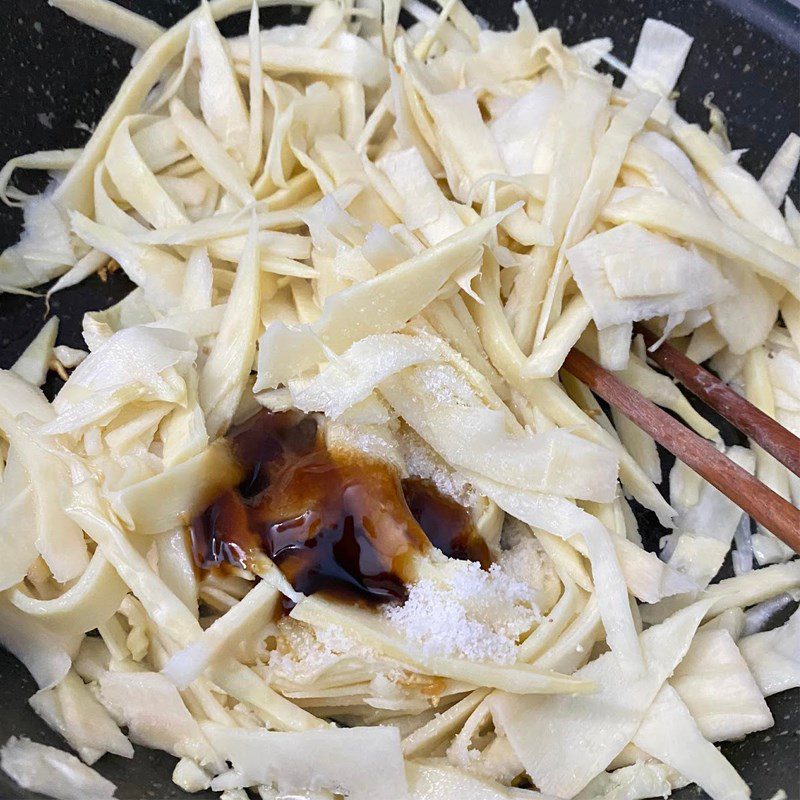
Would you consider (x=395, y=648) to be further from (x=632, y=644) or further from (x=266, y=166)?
(x=266, y=166)

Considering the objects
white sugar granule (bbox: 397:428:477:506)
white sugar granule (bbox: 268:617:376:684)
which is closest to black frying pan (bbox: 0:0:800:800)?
white sugar granule (bbox: 397:428:477:506)

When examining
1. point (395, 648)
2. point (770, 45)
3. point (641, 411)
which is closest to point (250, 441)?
point (395, 648)

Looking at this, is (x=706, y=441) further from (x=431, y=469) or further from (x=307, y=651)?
(x=307, y=651)

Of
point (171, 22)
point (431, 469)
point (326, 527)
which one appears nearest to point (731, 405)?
point (431, 469)

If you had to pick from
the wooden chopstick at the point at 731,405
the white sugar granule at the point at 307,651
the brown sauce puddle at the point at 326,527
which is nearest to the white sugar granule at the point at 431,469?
the brown sauce puddle at the point at 326,527

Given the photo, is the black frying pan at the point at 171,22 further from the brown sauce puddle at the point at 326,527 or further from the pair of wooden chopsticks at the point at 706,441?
the brown sauce puddle at the point at 326,527

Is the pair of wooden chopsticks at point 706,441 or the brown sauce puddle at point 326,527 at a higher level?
the pair of wooden chopsticks at point 706,441

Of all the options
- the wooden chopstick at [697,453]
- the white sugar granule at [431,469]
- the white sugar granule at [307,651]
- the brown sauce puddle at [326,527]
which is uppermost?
the wooden chopstick at [697,453]
